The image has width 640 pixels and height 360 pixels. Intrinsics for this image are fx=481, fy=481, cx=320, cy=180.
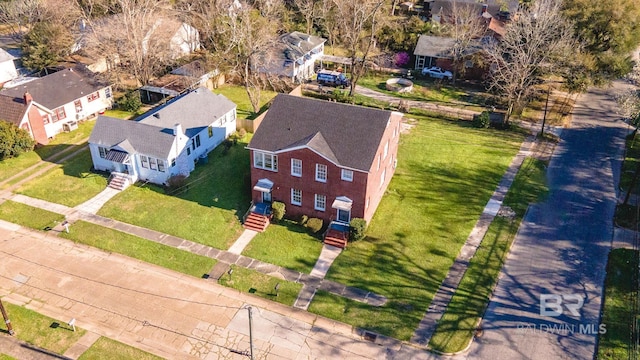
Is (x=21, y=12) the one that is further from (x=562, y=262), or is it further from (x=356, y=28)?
(x=562, y=262)

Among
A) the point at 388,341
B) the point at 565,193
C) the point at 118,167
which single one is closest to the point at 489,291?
the point at 388,341

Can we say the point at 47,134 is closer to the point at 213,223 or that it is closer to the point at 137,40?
the point at 137,40

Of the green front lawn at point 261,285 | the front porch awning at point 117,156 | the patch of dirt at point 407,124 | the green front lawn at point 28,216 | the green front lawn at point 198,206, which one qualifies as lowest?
the green front lawn at point 261,285

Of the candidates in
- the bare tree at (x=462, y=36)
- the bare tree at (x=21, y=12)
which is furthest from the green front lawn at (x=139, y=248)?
the bare tree at (x=462, y=36)

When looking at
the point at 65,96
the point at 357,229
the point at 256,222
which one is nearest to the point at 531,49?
the point at 357,229

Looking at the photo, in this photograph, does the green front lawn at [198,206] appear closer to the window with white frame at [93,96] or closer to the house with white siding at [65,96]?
the house with white siding at [65,96]

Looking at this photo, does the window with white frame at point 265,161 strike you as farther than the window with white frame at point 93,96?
No
